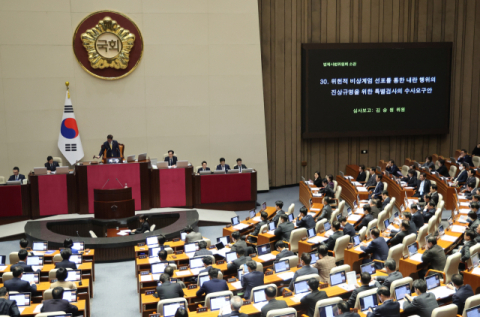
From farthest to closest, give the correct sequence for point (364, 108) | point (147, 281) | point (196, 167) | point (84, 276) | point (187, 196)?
point (364, 108) → point (196, 167) → point (187, 196) → point (84, 276) → point (147, 281)

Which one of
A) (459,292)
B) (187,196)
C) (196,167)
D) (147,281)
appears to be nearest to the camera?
(459,292)

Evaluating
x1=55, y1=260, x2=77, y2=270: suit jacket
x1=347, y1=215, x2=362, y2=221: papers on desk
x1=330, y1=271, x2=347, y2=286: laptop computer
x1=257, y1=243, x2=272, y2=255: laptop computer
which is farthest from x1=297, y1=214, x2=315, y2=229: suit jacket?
x1=55, y1=260, x2=77, y2=270: suit jacket

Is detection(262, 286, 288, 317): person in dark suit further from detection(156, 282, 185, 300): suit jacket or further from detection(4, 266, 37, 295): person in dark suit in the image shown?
detection(4, 266, 37, 295): person in dark suit

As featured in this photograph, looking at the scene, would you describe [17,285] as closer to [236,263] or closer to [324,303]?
[236,263]

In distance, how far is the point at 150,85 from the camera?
48.4 ft

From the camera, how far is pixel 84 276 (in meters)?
8.44

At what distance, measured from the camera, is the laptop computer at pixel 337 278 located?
7.06 m

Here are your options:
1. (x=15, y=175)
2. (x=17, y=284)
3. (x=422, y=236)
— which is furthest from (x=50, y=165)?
(x=422, y=236)

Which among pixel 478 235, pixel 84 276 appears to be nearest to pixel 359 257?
pixel 478 235

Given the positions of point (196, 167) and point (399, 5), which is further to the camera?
point (399, 5)

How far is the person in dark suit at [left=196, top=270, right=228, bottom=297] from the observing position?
6.94 metres

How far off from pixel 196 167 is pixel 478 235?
8.72 m

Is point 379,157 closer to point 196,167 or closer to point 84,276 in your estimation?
point 196,167

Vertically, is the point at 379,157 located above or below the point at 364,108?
below
